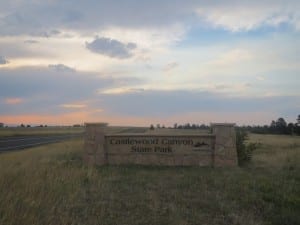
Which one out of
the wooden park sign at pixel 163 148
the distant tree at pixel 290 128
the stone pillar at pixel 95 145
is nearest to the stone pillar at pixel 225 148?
the wooden park sign at pixel 163 148

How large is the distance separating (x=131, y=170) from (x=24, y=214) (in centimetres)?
882

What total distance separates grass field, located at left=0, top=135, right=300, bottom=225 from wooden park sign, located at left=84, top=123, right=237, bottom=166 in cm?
216

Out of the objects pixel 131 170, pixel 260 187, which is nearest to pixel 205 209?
pixel 260 187

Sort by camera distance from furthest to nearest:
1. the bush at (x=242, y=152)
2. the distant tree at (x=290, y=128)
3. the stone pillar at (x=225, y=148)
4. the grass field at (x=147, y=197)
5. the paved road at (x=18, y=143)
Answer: the distant tree at (x=290, y=128) → the paved road at (x=18, y=143) → the bush at (x=242, y=152) → the stone pillar at (x=225, y=148) → the grass field at (x=147, y=197)

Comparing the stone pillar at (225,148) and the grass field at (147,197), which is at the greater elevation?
the stone pillar at (225,148)

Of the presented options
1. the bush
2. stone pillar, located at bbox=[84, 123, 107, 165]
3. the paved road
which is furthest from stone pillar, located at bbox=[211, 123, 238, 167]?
the paved road

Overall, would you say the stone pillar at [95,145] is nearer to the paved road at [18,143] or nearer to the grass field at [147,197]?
the grass field at [147,197]

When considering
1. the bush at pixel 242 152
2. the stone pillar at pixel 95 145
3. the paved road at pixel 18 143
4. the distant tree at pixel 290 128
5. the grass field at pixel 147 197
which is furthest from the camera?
the distant tree at pixel 290 128

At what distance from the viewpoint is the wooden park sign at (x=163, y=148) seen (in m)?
17.6

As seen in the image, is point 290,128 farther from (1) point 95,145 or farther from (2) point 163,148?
(1) point 95,145

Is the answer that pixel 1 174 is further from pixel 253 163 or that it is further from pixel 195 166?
pixel 253 163

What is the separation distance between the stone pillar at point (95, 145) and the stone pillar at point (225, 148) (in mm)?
4459

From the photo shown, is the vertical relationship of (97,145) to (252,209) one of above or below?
above

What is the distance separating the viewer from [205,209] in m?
9.82
